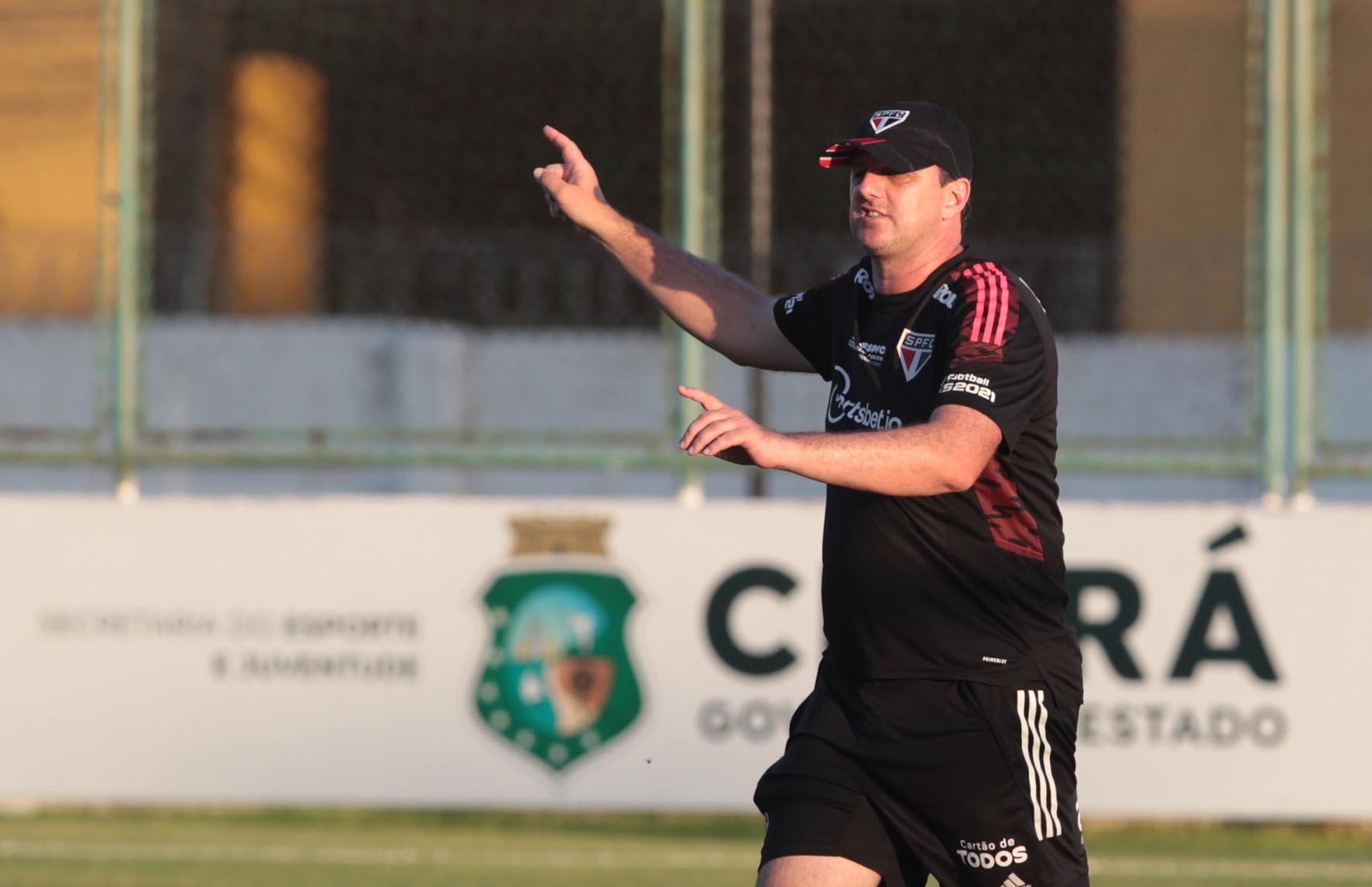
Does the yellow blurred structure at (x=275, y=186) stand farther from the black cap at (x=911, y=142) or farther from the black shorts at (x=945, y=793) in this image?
the black shorts at (x=945, y=793)

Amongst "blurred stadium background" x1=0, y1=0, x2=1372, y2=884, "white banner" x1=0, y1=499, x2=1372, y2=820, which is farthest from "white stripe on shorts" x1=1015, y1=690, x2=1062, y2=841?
"white banner" x1=0, y1=499, x2=1372, y2=820

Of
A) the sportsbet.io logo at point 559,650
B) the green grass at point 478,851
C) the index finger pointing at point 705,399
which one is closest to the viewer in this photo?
the index finger pointing at point 705,399

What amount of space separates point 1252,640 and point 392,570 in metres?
3.31

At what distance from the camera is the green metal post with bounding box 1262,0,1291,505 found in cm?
823

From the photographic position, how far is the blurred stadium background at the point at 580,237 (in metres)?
8.41

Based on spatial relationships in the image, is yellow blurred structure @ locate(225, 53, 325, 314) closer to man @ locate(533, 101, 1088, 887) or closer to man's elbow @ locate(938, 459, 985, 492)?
man @ locate(533, 101, 1088, 887)

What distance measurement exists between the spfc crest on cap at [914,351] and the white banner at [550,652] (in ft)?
13.2

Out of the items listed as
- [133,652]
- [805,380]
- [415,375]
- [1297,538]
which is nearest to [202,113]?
[415,375]

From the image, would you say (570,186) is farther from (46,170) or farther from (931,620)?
(46,170)

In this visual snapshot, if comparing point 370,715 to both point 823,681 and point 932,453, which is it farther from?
point 932,453

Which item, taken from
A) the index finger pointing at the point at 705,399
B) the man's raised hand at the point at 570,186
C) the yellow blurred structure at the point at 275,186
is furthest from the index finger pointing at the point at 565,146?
the yellow blurred structure at the point at 275,186

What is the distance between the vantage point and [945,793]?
404cm

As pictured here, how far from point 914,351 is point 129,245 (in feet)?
17.7

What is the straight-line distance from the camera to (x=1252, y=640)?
26.0 ft
